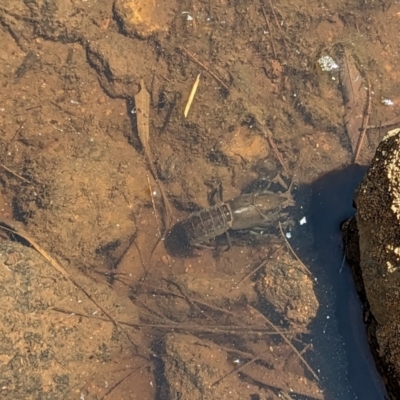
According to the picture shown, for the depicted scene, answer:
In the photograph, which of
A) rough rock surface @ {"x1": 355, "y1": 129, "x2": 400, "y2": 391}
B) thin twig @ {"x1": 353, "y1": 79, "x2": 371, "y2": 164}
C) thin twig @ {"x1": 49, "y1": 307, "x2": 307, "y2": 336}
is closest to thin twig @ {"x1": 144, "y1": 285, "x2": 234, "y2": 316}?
thin twig @ {"x1": 49, "y1": 307, "x2": 307, "y2": 336}

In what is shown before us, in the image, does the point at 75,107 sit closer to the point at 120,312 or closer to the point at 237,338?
the point at 120,312

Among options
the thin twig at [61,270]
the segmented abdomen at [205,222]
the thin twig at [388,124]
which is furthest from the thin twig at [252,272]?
the thin twig at [388,124]

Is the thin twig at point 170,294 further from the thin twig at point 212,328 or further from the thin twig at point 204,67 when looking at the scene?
the thin twig at point 204,67

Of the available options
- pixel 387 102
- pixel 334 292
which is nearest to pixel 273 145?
pixel 387 102

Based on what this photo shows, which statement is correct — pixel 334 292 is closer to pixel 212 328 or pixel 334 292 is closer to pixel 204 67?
pixel 212 328

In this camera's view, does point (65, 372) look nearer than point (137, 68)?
Yes

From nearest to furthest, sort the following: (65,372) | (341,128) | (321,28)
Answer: (65,372), (341,128), (321,28)

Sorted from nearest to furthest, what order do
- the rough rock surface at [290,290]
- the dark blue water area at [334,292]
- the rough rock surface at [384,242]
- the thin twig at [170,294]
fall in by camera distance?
the rough rock surface at [384,242] < the dark blue water area at [334,292] < the rough rock surface at [290,290] < the thin twig at [170,294]

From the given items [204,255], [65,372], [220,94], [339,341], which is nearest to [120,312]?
[65,372]
